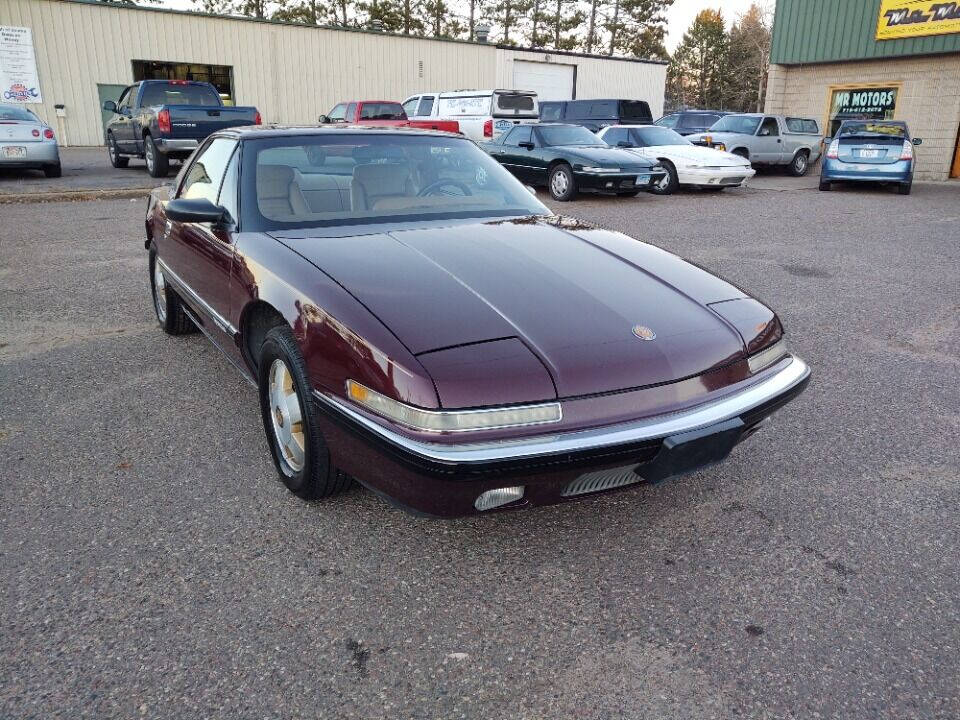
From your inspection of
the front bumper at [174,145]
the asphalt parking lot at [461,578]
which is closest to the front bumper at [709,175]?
the front bumper at [174,145]

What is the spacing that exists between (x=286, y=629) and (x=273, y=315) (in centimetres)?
125

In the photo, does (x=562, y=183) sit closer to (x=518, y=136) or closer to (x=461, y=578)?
(x=518, y=136)

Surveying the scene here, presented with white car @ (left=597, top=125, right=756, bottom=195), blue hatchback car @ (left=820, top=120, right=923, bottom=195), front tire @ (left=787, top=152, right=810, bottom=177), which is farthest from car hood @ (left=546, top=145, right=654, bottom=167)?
front tire @ (left=787, top=152, right=810, bottom=177)

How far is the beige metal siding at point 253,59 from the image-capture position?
2236cm

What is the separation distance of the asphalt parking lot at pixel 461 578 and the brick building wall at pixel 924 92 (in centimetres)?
1782

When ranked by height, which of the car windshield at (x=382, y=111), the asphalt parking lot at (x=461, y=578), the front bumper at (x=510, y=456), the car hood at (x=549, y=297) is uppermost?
the car windshield at (x=382, y=111)

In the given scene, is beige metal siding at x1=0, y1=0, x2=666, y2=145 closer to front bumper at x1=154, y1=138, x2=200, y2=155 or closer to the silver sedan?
the silver sedan

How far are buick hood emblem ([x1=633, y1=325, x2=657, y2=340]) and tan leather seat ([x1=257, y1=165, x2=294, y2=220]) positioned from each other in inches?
66.6

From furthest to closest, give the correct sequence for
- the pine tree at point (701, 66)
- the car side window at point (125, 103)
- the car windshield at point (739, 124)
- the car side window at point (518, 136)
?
the pine tree at point (701, 66) < the car windshield at point (739, 124) < the car side window at point (125, 103) < the car side window at point (518, 136)

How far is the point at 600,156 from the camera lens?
41.8 ft

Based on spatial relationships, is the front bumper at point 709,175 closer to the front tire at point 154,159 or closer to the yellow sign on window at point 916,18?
the yellow sign on window at point 916,18

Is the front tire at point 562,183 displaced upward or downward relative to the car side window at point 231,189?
downward

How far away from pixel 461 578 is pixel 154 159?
13.4 meters

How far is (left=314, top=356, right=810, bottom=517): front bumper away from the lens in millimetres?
2113
